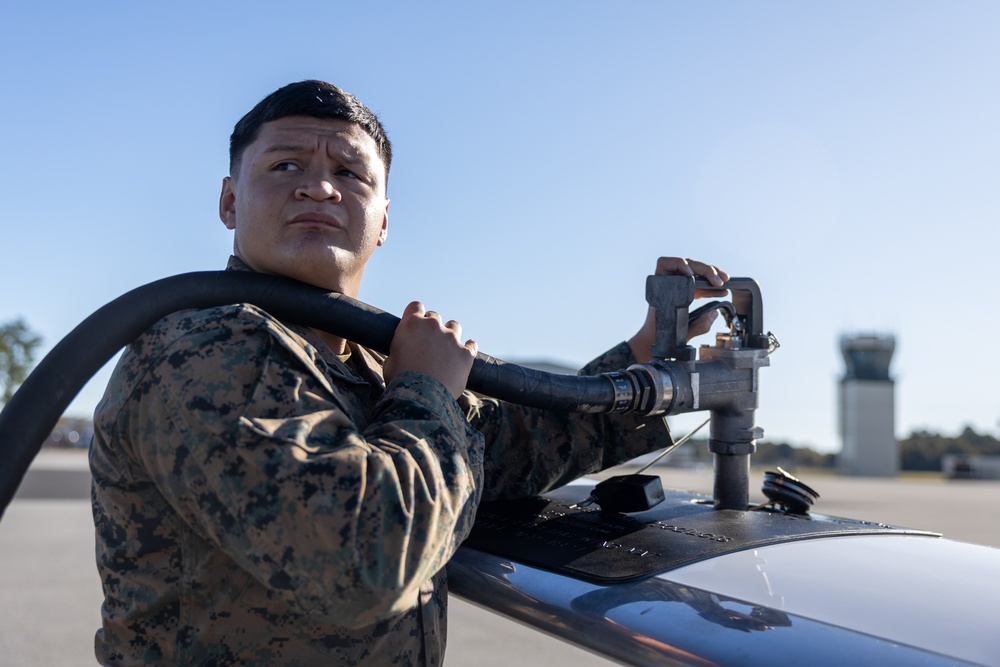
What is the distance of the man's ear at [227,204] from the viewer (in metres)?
2.38

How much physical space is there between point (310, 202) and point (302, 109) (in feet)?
0.87

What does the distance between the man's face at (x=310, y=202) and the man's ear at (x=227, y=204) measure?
6.2 inches

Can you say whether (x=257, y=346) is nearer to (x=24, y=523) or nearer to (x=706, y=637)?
(x=706, y=637)

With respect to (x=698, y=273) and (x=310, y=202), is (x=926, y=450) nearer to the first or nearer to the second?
(x=698, y=273)

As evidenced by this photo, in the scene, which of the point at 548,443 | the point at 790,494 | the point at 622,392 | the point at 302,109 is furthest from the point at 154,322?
the point at 790,494

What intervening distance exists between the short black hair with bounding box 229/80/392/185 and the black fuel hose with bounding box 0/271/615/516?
43 centimetres

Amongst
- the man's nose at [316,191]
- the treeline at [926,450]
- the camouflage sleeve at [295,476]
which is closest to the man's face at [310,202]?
the man's nose at [316,191]

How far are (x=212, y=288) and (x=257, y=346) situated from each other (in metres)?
0.31

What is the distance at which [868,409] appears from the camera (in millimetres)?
66312

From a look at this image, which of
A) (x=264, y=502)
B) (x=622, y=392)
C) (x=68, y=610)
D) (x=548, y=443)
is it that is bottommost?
(x=68, y=610)

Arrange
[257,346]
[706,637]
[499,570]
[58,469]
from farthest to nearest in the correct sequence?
[58,469]
[499,570]
[257,346]
[706,637]

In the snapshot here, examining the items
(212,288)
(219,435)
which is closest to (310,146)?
(212,288)

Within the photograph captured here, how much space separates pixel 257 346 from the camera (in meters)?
1.65

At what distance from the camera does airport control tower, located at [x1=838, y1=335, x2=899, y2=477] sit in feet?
208
